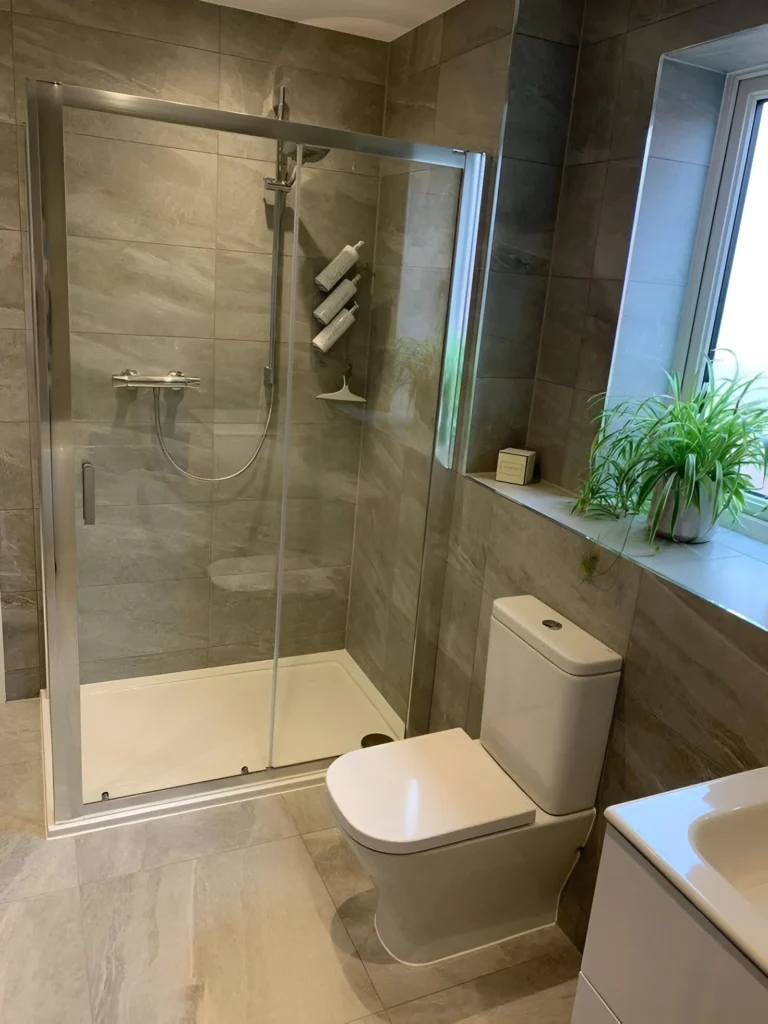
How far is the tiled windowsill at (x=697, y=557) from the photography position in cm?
156

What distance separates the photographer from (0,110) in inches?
89.7

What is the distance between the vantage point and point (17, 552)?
8.72ft

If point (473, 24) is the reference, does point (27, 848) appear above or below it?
below

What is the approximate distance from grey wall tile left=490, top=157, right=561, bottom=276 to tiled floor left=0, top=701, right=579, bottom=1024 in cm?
175

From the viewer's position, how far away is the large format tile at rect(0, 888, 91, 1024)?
1.69 meters

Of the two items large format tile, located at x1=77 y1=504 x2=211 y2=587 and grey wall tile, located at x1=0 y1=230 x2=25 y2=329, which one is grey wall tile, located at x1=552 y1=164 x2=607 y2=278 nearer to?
large format tile, located at x1=77 y1=504 x2=211 y2=587

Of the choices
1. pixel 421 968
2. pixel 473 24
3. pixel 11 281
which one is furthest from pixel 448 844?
pixel 473 24

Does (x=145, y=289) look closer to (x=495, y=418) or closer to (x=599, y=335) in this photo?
(x=495, y=418)

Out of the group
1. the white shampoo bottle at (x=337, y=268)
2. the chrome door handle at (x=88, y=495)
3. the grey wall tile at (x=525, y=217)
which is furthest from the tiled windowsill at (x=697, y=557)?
the chrome door handle at (x=88, y=495)

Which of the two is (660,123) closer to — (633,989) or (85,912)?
(633,989)

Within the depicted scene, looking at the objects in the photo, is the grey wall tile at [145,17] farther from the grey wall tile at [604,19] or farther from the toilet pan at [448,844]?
the toilet pan at [448,844]

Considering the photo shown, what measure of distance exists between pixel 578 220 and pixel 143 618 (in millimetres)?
1918

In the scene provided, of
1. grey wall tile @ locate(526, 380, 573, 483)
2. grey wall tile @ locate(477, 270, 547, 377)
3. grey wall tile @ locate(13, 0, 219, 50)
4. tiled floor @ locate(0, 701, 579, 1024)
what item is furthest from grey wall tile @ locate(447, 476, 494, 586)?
grey wall tile @ locate(13, 0, 219, 50)

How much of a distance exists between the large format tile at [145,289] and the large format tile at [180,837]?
1.42m
